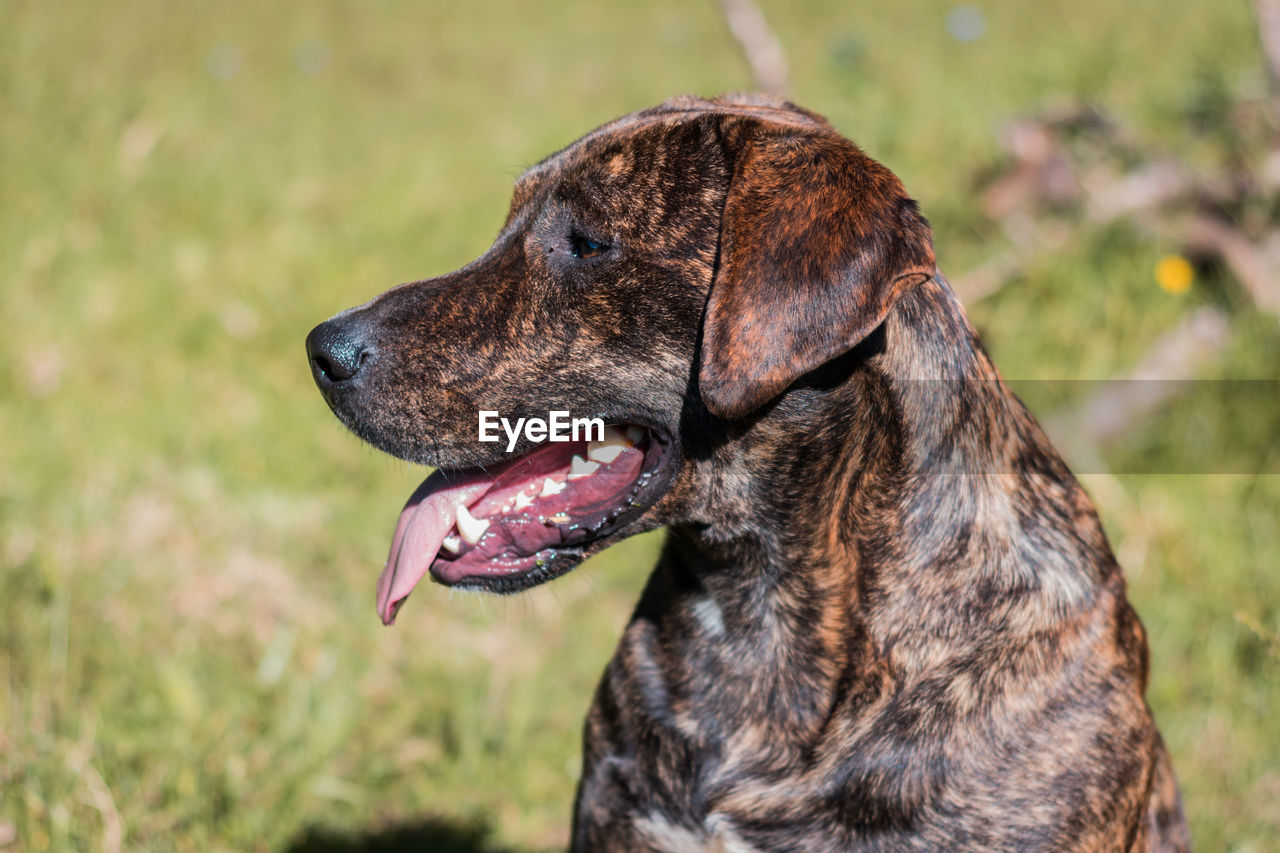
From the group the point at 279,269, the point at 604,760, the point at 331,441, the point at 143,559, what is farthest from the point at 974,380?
the point at 279,269

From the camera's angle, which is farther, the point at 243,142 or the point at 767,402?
the point at 243,142

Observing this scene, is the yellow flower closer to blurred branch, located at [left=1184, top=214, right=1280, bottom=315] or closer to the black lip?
blurred branch, located at [left=1184, top=214, right=1280, bottom=315]

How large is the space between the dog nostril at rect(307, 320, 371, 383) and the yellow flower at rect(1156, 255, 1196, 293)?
13.7 feet

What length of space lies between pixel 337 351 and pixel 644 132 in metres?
0.72

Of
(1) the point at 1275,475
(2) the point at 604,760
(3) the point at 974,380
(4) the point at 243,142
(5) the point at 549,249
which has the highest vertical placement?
(4) the point at 243,142

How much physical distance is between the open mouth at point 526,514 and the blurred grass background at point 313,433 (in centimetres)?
23

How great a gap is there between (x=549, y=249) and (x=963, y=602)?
1030 mm

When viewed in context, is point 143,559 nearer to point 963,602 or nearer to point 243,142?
point 963,602

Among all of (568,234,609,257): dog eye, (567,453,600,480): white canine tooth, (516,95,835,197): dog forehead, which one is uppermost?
(516,95,835,197): dog forehead

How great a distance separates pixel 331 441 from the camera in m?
4.90

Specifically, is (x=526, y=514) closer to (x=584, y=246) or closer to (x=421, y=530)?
(x=421, y=530)

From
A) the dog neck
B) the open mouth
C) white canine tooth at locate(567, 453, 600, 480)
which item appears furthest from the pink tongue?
the dog neck

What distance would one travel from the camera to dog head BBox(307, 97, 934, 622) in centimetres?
220

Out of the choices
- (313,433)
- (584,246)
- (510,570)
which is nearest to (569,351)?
(584,246)
